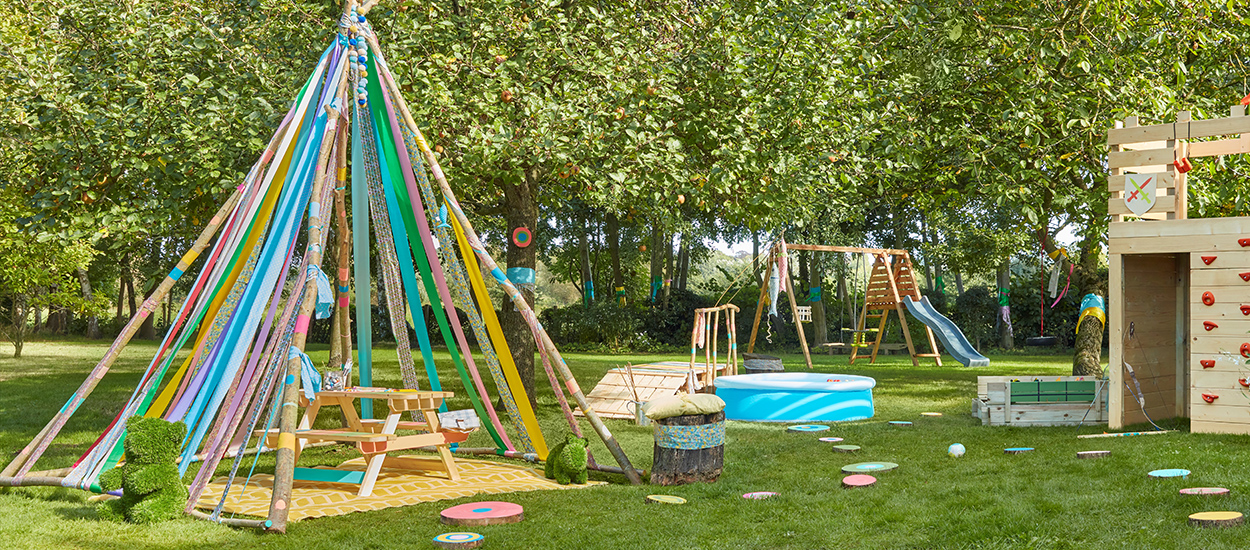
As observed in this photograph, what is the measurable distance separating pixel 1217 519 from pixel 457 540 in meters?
3.56

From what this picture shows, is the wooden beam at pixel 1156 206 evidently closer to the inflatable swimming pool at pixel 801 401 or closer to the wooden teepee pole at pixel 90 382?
the inflatable swimming pool at pixel 801 401

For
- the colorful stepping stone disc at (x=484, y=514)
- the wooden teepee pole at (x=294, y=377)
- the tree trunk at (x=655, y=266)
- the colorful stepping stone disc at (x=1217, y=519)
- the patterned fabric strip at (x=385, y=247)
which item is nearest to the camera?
the colorful stepping stone disc at (x=1217, y=519)

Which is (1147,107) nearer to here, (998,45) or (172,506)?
(998,45)

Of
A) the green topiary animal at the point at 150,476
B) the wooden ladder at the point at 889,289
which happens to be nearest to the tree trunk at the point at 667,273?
the wooden ladder at the point at 889,289

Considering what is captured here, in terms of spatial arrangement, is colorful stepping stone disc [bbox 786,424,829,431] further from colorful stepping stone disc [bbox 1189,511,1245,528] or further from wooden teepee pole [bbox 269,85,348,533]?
wooden teepee pole [bbox 269,85,348,533]

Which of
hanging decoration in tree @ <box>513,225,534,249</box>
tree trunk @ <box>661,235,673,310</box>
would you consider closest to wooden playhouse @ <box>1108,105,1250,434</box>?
hanging decoration in tree @ <box>513,225,534,249</box>

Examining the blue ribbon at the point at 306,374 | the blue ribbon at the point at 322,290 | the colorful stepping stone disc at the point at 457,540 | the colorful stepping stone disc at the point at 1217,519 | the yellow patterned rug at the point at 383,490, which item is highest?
the blue ribbon at the point at 322,290

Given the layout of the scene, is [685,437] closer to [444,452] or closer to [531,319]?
[531,319]

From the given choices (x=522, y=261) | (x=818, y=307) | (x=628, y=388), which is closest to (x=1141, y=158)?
(x=628, y=388)

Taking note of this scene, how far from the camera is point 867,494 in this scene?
5.89 metres

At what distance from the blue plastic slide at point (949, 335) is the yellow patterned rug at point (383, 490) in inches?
453

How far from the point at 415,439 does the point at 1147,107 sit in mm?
7584

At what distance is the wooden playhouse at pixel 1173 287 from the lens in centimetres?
753

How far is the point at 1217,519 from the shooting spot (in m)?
4.48
